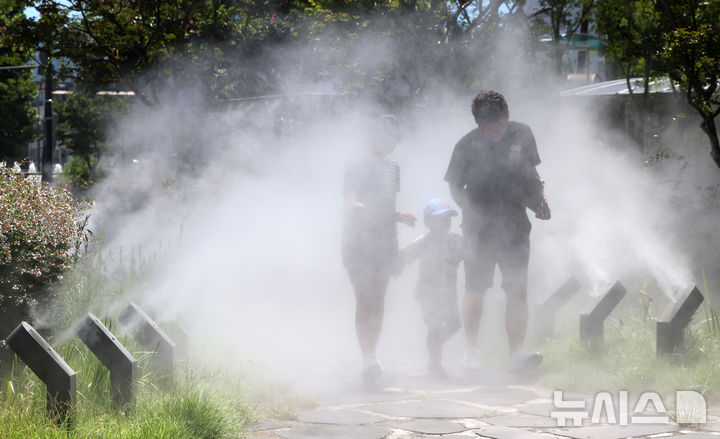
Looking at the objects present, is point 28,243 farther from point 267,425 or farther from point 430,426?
point 430,426

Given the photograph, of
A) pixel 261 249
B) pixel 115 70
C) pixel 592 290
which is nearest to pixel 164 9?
pixel 115 70

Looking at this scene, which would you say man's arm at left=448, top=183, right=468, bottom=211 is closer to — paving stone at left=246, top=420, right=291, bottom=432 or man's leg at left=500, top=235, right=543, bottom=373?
man's leg at left=500, top=235, right=543, bottom=373

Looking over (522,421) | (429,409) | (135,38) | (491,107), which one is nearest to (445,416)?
(429,409)

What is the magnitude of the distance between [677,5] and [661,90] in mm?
5741

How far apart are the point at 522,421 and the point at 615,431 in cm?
48

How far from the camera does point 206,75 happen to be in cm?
1644

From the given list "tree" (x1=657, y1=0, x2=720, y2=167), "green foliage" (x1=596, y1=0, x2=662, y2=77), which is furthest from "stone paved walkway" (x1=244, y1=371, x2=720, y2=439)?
"green foliage" (x1=596, y1=0, x2=662, y2=77)

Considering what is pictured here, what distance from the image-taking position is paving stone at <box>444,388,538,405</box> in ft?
15.8

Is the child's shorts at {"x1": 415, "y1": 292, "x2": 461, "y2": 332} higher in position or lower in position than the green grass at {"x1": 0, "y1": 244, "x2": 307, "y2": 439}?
higher

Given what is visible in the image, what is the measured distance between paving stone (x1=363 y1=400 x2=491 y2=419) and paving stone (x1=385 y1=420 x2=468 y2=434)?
14 cm

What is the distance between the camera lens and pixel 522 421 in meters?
4.29

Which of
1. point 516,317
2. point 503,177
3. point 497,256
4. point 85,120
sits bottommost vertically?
point 516,317

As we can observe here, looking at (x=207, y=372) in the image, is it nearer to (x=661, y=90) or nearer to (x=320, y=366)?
(x=320, y=366)

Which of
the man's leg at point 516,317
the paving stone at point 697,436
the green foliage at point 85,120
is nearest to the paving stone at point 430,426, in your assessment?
the paving stone at point 697,436
